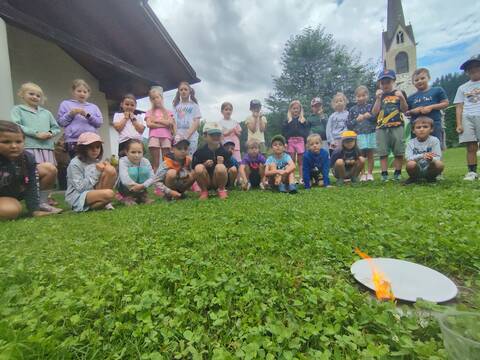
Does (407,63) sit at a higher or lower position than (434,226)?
higher

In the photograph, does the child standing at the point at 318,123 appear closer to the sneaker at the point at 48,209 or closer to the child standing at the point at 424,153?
the child standing at the point at 424,153

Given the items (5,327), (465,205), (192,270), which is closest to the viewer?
(5,327)

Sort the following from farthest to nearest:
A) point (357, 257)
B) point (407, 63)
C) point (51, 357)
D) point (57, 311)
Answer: point (407, 63)
point (357, 257)
point (57, 311)
point (51, 357)

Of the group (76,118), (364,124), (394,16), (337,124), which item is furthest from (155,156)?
(394,16)

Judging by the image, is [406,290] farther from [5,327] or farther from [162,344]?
[5,327]

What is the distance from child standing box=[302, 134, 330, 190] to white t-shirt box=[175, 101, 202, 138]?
235 cm

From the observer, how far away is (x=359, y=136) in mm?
5934

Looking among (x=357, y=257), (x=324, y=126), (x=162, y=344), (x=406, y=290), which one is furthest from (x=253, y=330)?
(x=324, y=126)

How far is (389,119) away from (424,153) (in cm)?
112

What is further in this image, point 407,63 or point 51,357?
point 407,63

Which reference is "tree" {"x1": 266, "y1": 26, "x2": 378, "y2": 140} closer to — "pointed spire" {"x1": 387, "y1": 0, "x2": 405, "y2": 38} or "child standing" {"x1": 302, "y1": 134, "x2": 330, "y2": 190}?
"child standing" {"x1": 302, "y1": 134, "x2": 330, "y2": 190}

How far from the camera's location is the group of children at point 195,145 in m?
3.88

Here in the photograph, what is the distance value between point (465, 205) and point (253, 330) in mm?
2815

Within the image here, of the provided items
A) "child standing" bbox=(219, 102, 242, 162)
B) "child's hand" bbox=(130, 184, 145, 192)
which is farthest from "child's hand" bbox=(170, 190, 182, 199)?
"child standing" bbox=(219, 102, 242, 162)
